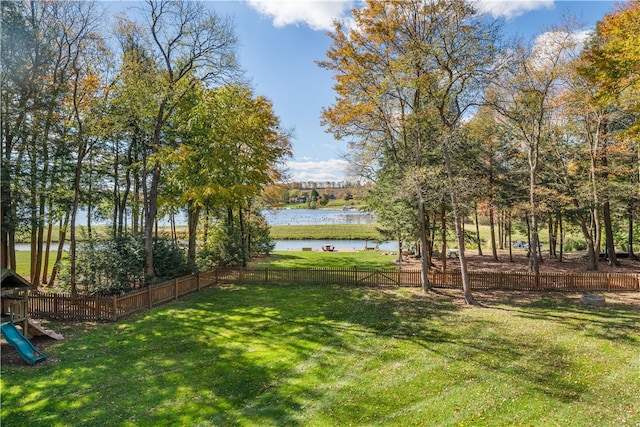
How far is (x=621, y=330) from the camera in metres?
12.8

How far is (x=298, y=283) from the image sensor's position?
2122 centimetres

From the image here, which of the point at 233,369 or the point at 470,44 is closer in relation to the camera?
the point at 233,369

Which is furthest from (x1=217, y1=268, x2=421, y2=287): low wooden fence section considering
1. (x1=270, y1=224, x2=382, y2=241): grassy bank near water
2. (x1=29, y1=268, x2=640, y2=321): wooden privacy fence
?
(x1=270, y1=224, x2=382, y2=241): grassy bank near water

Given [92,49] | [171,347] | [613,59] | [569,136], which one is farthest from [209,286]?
[569,136]

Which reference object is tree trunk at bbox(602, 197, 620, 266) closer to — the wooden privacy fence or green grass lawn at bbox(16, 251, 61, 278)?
the wooden privacy fence

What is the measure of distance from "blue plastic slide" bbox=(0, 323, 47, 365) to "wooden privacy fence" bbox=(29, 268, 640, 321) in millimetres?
3667

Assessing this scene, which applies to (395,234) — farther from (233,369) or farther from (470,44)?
(233,369)

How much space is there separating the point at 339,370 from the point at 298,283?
11.6 metres

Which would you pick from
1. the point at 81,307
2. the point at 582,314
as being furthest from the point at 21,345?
the point at 582,314

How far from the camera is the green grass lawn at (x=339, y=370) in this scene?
299 inches

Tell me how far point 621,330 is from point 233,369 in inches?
545

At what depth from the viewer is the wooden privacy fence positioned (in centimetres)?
1406

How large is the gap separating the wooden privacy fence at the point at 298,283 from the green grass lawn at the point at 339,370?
0.98m

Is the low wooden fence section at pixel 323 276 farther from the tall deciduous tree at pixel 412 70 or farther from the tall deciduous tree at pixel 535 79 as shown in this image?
the tall deciduous tree at pixel 535 79
